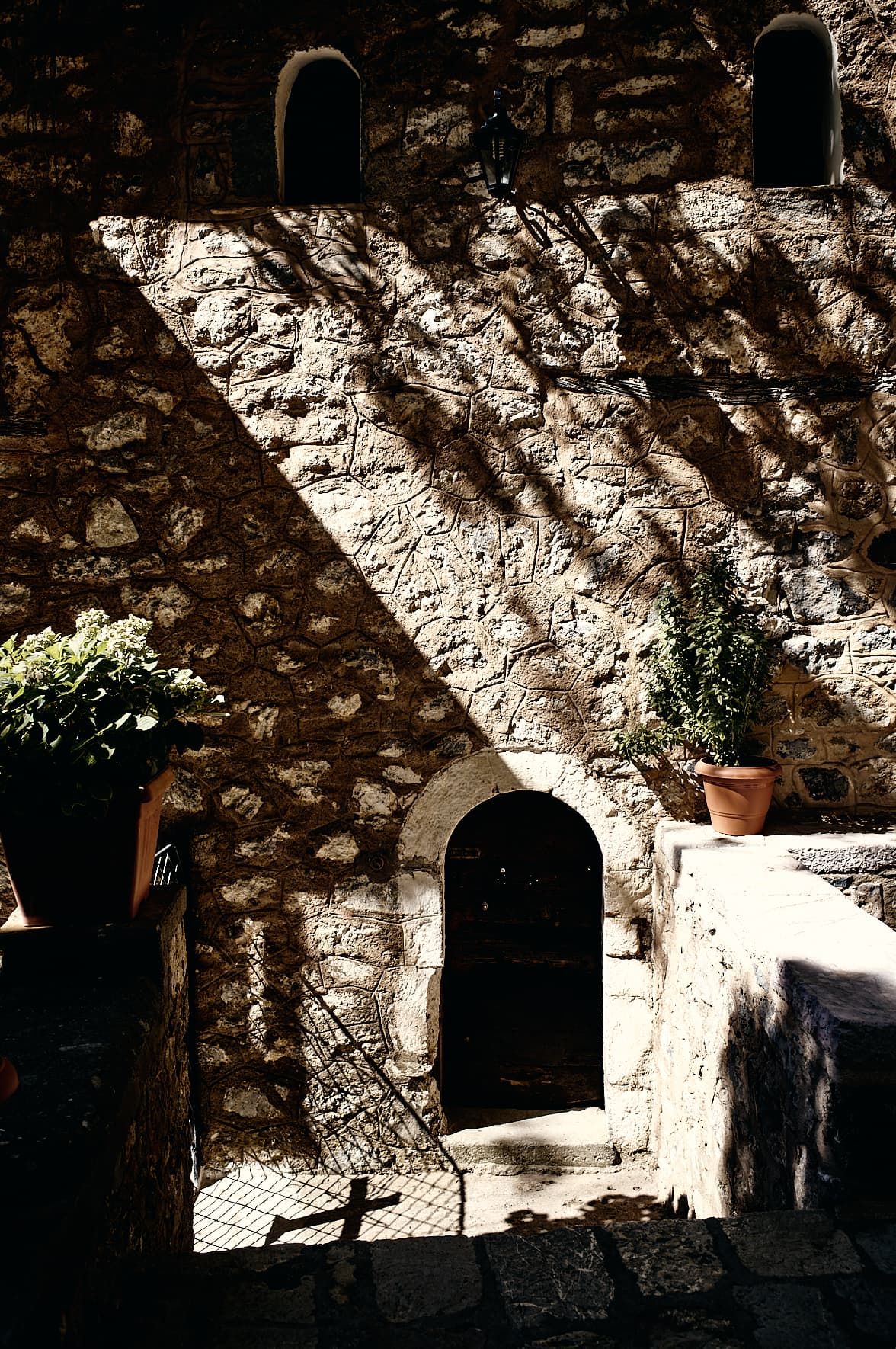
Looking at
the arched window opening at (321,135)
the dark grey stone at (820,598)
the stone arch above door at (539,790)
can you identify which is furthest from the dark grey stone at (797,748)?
the arched window opening at (321,135)

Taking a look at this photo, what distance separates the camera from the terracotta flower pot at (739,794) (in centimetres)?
359

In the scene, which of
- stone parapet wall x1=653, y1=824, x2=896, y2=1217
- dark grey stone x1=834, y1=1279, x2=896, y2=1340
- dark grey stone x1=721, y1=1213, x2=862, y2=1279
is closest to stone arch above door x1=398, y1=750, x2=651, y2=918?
stone parapet wall x1=653, y1=824, x2=896, y2=1217

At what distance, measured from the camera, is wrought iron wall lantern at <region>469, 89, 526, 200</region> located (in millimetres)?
3359

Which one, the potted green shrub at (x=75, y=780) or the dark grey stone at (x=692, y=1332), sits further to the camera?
the potted green shrub at (x=75, y=780)

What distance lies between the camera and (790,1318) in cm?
148

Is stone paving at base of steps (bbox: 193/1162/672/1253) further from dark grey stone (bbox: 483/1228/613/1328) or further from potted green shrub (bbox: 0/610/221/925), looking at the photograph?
potted green shrub (bbox: 0/610/221/925)

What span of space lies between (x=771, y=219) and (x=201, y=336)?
100 inches

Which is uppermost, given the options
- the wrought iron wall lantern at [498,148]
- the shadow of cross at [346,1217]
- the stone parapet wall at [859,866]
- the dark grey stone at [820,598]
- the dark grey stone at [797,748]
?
the wrought iron wall lantern at [498,148]

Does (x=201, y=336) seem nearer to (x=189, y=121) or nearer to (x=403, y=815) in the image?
(x=189, y=121)

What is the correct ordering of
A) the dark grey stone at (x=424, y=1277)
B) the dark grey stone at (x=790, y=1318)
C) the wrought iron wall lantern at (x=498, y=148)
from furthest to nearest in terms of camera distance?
1. the wrought iron wall lantern at (x=498, y=148)
2. the dark grey stone at (x=424, y=1277)
3. the dark grey stone at (x=790, y=1318)

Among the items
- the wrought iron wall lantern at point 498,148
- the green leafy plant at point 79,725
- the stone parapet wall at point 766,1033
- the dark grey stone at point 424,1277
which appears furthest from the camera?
the wrought iron wall lantern at point 498,148

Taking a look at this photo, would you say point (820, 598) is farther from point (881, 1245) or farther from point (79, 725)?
point (79, 725)

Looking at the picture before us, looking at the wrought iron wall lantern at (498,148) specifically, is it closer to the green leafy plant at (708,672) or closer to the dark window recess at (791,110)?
the dark window recess at (791,110)

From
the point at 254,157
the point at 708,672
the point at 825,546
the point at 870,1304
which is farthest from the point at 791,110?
the point at 870,1304
